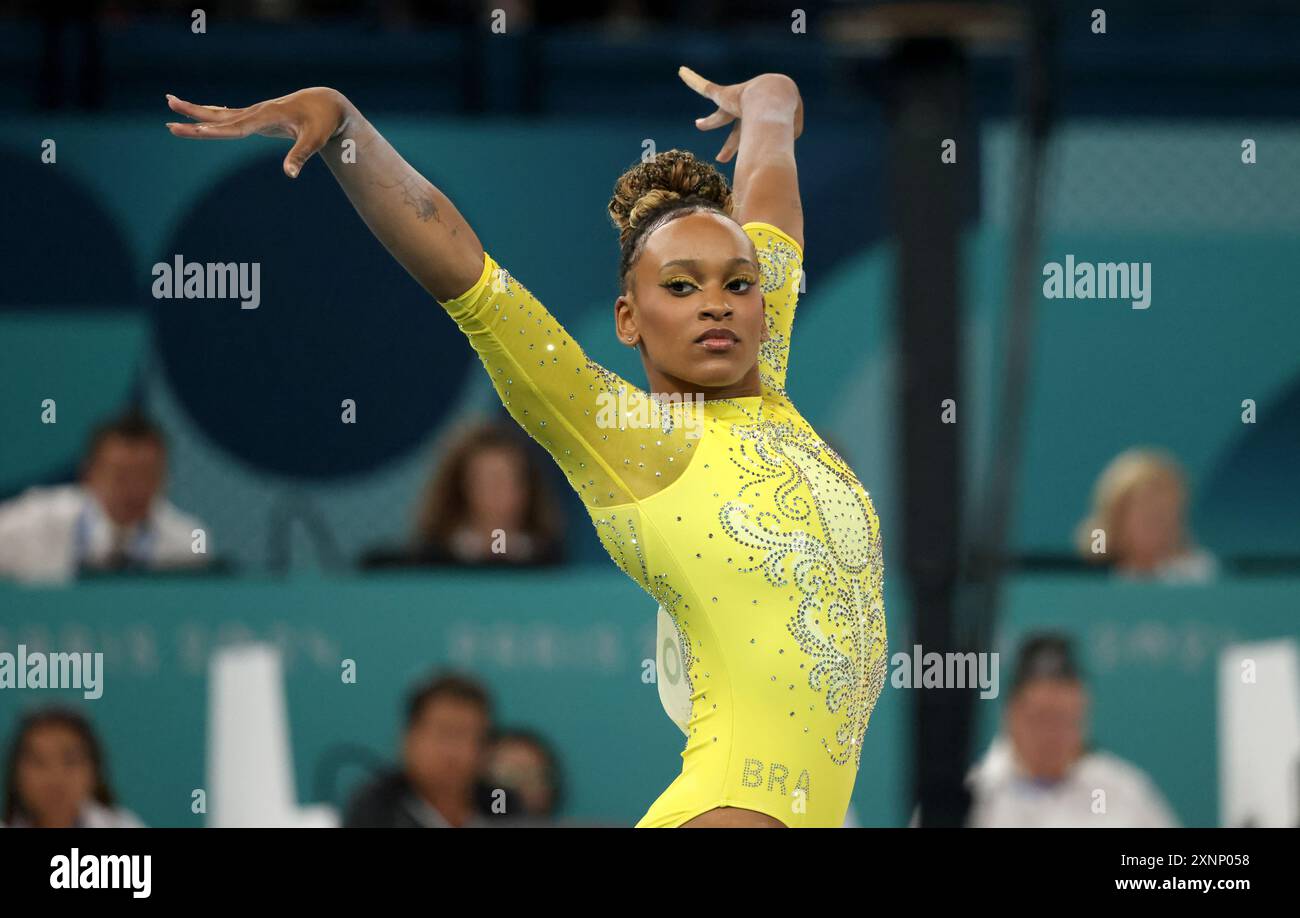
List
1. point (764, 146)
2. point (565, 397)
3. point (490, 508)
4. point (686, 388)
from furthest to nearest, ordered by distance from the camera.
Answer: point (490, 508) < point (764, 146) < point (686, 388) < point (565, 397)

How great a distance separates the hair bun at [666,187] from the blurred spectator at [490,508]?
2.10 meters

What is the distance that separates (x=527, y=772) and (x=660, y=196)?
241 centimetres

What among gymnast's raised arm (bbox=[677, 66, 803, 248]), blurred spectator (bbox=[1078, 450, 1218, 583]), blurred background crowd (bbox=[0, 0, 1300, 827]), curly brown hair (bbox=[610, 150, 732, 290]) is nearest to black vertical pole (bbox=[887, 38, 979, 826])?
blurred background crowd (bbox=[0, 0, 1300, 827])

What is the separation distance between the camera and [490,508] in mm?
5543

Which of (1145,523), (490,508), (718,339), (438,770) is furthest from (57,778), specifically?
(1145,523)

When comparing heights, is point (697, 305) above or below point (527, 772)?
above

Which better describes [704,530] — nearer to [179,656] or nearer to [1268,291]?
[179,656]

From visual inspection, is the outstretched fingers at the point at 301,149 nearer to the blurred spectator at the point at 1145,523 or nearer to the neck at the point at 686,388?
the neck at the point at 686,388

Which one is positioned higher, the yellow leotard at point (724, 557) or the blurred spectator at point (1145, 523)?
the blurred spectator at point (1145, 523)

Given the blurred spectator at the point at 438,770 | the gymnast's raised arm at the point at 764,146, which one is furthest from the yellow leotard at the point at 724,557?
the blurred spectator at the point at 438,770

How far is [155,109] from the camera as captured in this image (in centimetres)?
593

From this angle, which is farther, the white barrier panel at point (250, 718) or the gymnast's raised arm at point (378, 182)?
the white barrier panel at point (250, 718)

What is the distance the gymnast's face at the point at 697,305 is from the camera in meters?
3.26

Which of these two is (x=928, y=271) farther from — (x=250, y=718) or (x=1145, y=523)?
(x=250, y=718)
